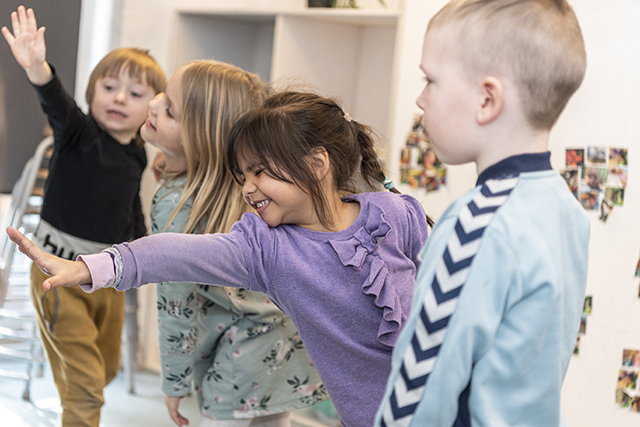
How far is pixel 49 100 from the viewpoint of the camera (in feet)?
5.04

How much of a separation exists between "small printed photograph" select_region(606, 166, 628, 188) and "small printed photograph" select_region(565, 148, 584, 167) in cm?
9

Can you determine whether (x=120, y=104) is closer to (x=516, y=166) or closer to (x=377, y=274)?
(x=377, y=274)

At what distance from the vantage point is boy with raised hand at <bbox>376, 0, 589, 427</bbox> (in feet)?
2.21

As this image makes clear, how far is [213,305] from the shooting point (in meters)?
1.50

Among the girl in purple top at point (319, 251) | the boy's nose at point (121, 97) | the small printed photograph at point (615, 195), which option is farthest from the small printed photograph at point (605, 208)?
the boy's nose at point (121, 97)

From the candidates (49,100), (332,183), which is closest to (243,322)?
(332,183)

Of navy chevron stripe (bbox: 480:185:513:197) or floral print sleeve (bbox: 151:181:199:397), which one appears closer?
navy chevron stripe (bbox: 480:185:513:197)

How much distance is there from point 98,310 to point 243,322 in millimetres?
588

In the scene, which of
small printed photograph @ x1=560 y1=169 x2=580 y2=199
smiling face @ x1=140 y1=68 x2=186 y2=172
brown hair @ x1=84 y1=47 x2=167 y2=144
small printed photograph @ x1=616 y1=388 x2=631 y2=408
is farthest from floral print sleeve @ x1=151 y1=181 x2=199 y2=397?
small printed photograph @ x1=616 y1=388 x2=631 y2=408

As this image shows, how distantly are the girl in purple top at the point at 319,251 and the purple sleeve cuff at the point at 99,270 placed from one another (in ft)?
0.38

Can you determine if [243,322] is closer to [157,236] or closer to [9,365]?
[157,236]

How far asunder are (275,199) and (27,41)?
0.74 m

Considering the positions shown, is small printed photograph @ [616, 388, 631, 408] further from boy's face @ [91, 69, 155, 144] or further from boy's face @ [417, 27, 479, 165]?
boy's face @ [91, 69, 155, 144]

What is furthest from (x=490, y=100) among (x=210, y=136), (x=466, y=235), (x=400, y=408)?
(x=210, y=136)
